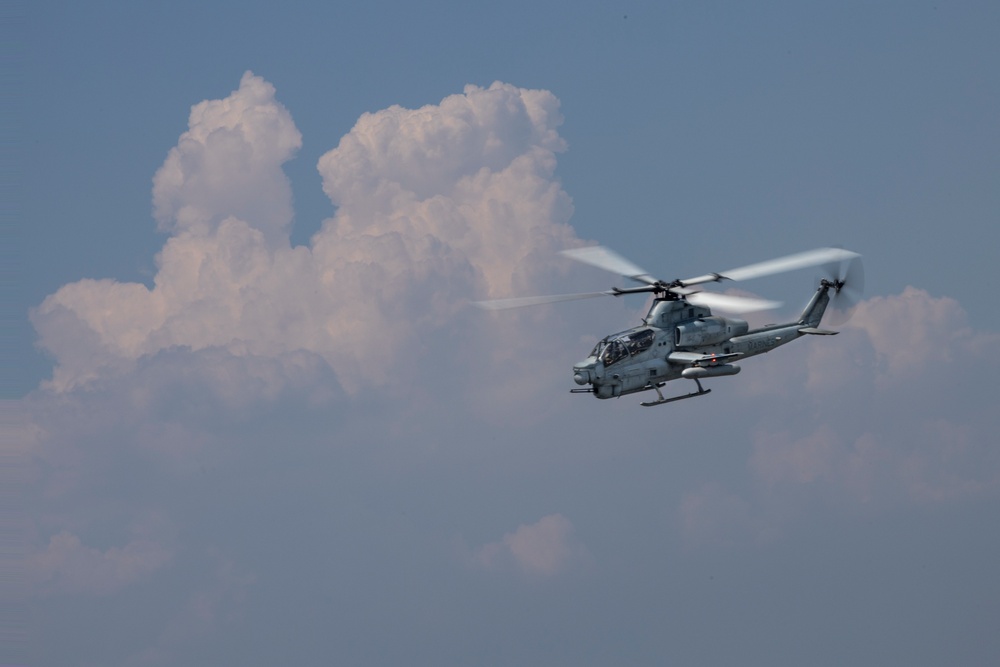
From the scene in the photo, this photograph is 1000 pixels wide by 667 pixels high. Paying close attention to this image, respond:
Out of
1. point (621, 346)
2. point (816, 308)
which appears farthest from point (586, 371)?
point (816, 308)

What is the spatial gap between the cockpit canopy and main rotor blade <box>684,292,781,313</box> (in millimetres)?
5215

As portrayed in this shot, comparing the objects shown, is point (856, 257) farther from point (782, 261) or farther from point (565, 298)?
point (565, 298)

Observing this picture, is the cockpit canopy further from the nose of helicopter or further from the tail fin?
the tail fin

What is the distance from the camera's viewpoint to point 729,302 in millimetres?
101375

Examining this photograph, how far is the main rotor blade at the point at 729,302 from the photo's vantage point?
10038 centimetres

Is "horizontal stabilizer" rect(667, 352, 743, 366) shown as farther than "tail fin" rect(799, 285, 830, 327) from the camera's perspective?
No

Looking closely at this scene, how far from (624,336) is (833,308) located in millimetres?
22547

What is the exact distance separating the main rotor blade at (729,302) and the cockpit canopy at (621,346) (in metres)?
5.22

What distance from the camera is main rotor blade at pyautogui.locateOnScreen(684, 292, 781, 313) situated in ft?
329

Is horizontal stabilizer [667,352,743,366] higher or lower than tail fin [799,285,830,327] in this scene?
lower

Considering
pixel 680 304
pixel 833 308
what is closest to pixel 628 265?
pixel 680 304

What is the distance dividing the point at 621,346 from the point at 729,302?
9088 millimetres

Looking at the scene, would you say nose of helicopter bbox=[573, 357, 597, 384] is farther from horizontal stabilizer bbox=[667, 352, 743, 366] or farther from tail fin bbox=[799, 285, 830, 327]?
tail fin bbox=[799, 285, 830, 327]

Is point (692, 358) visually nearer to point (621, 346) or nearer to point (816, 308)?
point (621, 346)
